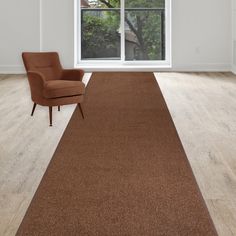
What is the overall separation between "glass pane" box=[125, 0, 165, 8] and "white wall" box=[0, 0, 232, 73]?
0.46 meters

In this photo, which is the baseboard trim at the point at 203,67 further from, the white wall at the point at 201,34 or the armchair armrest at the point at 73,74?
the armchair armrest at the point at 73,74

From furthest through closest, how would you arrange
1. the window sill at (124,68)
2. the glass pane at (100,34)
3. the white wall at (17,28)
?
the glass pane at (100,34) < the window sill at (124,68) < the white wall at (17,28)

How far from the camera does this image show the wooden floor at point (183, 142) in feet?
9.28

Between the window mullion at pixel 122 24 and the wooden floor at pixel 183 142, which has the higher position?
the window mullion at pixel 122 24

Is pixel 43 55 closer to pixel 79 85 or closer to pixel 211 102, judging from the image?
pixel 79 85

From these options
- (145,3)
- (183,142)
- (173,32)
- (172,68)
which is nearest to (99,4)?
(145,3)

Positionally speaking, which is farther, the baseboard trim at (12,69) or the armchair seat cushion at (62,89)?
the baseboard trim at (12,69)

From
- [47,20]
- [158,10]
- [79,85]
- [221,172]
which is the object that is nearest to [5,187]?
[221,172]

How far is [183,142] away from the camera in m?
4.29

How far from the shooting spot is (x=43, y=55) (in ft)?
18.6

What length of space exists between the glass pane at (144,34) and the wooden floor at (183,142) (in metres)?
2.69

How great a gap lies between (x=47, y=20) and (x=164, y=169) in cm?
713

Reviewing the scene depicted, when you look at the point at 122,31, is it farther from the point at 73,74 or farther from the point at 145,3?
the point at 73,74

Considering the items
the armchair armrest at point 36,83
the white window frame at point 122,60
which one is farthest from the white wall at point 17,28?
the armchair armrest at point 36,83
